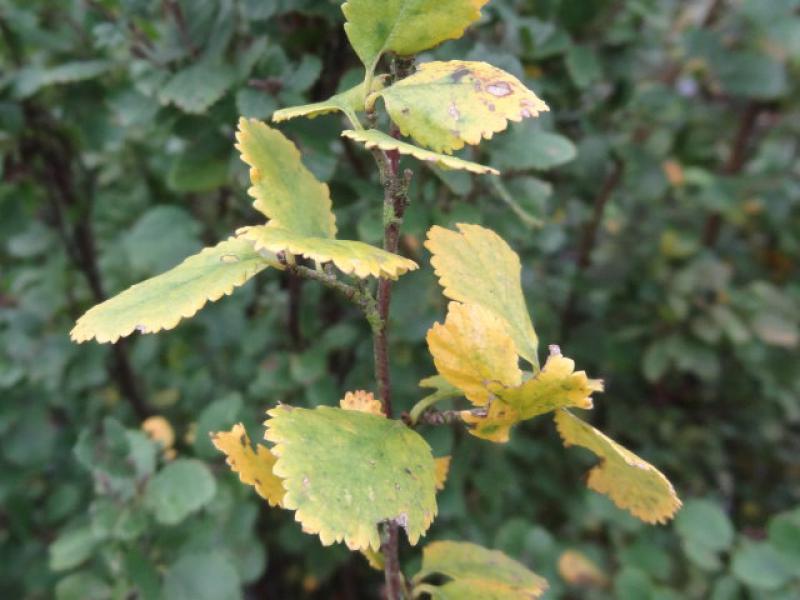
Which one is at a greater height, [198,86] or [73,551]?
[198,86]

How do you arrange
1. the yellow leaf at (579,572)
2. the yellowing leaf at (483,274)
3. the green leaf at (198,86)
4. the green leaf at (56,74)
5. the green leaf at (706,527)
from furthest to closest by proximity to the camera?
the yellow leaf at (579,572) < the green leaf at (706,527) < the green leaf at (56,74) < the green leaf at (198,86) < the yellowing leaf at (483,274)

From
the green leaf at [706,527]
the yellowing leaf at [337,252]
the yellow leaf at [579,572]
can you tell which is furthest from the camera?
the yellow leaf at [579,572]

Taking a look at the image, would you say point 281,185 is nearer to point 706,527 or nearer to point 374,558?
point 374,558

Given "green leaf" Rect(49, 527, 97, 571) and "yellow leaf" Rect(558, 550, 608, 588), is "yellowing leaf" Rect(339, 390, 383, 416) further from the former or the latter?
"yellow leaf" Rect(558, 550, 608, 588)

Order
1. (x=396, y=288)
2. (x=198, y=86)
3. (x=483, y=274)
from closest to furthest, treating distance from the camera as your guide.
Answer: (x=483, y=274) < (x=198, y=86) < (x=396, y=288)

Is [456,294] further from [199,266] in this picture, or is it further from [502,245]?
[199,266]

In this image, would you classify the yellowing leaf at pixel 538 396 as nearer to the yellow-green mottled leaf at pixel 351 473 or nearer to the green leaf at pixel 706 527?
the yellow-green mottled leaf at pixel 351 473

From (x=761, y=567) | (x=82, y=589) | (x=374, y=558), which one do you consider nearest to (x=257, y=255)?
(x=374, y=558)

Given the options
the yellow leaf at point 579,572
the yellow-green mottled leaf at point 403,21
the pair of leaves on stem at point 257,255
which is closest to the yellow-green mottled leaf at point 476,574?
the pair of leaves on stem at point 257,255
